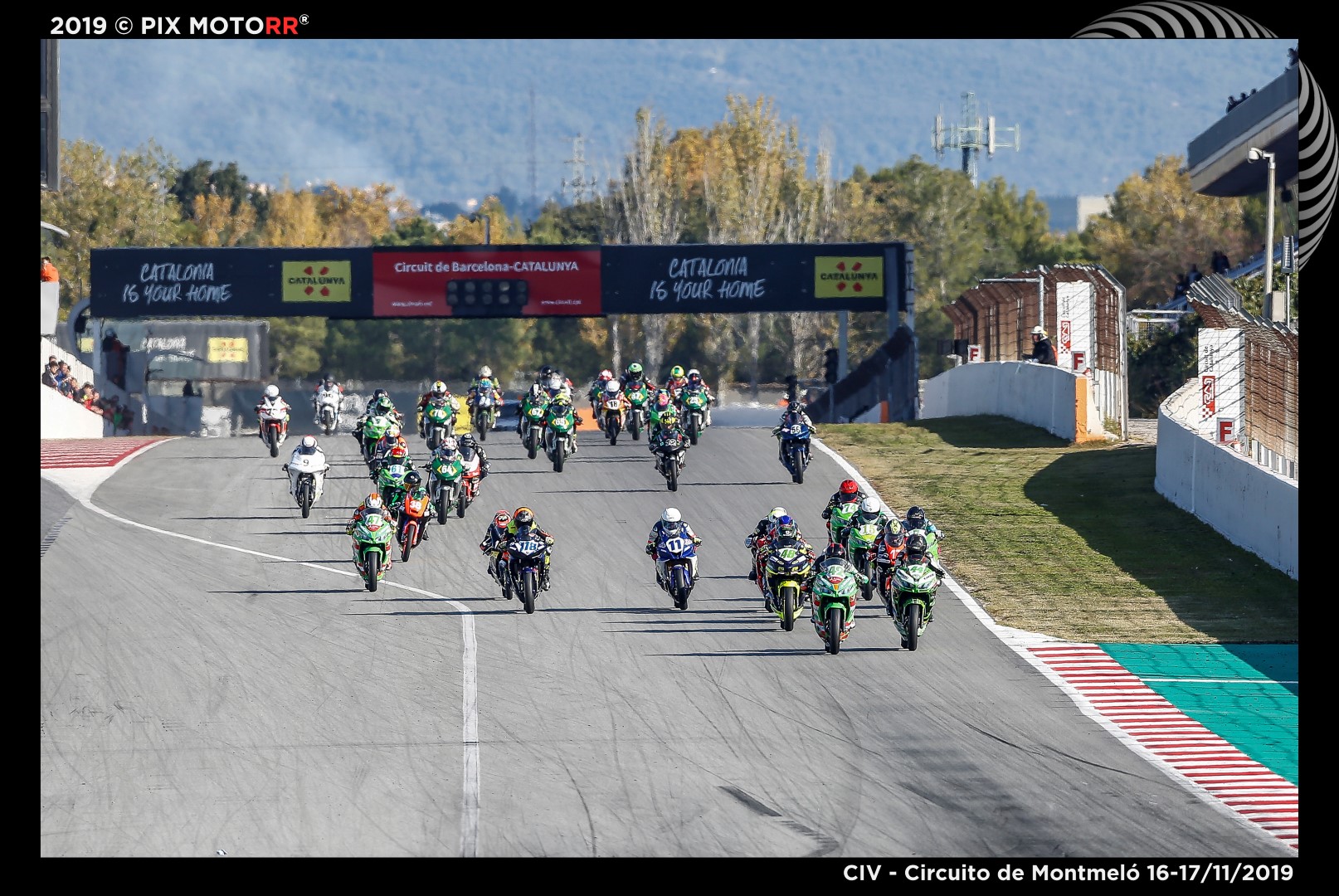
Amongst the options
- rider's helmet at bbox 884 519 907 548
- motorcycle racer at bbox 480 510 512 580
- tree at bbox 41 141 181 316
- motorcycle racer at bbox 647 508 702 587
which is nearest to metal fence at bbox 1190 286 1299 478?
rider's helmet at bbox 884 519 907 548

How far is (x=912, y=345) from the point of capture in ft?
158

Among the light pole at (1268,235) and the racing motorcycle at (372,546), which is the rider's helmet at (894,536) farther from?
the light pole at (1268,235)

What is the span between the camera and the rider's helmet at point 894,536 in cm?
2264

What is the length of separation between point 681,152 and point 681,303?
47.6 meters

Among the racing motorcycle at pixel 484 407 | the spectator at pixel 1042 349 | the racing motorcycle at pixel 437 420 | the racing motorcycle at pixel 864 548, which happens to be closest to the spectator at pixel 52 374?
the racing motorcycle at pixel 484 407

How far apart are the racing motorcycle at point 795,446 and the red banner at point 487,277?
18182mm

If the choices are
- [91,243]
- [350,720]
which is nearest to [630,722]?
[350,720]

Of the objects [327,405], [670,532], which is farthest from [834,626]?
[327,405]

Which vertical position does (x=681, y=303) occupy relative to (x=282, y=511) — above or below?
above

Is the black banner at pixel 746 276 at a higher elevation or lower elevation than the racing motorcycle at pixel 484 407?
higher

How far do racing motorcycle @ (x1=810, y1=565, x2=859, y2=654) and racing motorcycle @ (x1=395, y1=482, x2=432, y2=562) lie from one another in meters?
7.72

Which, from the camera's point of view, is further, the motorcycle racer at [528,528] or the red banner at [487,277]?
the red banner at [487,277]
